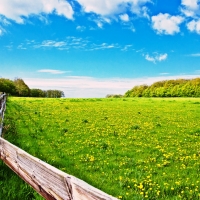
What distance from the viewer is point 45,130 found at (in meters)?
15.6

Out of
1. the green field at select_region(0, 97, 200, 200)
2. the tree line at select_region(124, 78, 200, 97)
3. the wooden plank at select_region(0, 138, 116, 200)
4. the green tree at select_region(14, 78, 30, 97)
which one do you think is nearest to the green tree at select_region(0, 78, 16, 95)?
the green tree at select_region(14, 78, 30, 97)

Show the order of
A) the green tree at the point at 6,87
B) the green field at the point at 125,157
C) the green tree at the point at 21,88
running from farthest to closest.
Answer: the green tree at the point at 21,88, the green tree at the point at 6,87, the green field at the point at 125,157

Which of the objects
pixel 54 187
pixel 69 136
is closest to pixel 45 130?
pixel 69 136

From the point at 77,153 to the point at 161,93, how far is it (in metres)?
115

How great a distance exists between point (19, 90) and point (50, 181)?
13395cm

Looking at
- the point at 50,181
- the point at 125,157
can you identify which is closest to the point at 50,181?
the point at 50,181

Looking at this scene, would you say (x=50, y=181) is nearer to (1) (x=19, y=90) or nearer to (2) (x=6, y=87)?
(2) (x=6, y=87)

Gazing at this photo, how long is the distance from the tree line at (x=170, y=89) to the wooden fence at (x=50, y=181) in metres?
110

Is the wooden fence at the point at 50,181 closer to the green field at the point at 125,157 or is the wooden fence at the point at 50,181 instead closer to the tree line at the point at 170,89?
the green field at the point at 125,157

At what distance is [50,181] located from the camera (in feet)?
9.62

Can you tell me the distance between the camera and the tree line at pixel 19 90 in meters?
114

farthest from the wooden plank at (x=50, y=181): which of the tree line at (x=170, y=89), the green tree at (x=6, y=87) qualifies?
the green tree at (x=6, y=87)

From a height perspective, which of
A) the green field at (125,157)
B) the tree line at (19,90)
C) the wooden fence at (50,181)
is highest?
the tree line at (19,90)

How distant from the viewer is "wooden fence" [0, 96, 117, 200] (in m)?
2.27
